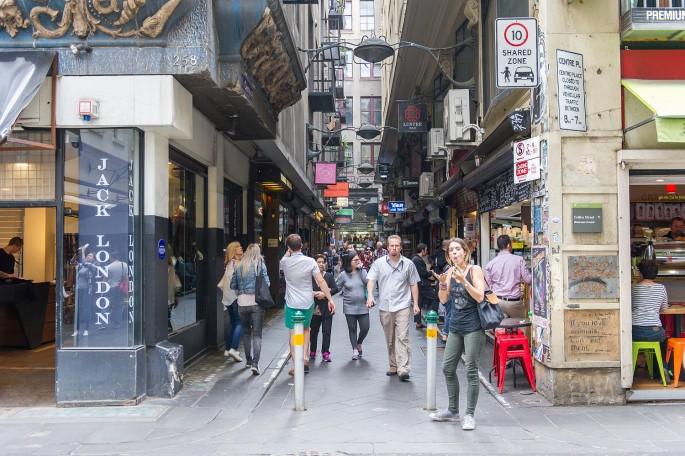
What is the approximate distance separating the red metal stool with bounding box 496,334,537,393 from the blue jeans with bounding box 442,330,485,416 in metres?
1.41

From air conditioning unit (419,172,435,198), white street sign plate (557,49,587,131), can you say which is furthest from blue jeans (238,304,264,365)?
air conditioning unit (419,172,435,198)

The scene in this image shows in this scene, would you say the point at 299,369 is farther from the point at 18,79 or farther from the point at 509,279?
the point at 18,79

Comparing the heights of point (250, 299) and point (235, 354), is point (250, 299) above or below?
above

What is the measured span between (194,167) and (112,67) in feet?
9.19

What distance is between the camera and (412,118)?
1510cm

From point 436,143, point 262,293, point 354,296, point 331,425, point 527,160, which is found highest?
point 436,143

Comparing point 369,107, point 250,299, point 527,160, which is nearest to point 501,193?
point 527,160

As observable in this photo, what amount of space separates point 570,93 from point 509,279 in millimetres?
2877

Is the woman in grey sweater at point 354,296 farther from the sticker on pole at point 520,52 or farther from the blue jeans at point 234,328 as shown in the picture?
the sticker on pole at point 520,52

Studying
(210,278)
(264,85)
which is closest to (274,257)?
(210,278)

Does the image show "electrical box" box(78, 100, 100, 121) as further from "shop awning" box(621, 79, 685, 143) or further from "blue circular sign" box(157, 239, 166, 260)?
"shop awning" box(621, 79, 685, 143)

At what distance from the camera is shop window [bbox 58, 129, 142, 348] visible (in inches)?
266

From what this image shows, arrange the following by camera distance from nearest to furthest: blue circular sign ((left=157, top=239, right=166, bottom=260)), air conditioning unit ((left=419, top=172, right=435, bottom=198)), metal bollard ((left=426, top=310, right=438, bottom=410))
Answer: metal bollard ((left=426, top=310, right=438, bottom=410))
blue circular sign ((left=157, top=239, right=166, bottom=260))
air conditioning unit ((left=419, top=172, right=435, bottom=198))

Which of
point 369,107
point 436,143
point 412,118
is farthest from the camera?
point 369,107
